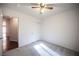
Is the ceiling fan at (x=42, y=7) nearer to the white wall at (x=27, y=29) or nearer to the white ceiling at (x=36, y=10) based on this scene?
the white ceiling at (x=36, y=10)

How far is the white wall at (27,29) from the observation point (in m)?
1.98

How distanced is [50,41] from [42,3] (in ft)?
2.49

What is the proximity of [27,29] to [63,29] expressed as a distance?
0.71m

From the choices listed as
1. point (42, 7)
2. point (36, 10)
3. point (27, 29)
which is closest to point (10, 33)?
point (27, 29)

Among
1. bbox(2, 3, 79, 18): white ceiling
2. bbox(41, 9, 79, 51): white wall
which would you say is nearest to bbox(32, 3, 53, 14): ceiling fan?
bbox(2, 3, 79, 18): white ceiling

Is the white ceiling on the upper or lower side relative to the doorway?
upper

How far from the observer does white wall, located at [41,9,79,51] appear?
190cm

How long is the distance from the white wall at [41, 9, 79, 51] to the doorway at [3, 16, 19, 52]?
553mm

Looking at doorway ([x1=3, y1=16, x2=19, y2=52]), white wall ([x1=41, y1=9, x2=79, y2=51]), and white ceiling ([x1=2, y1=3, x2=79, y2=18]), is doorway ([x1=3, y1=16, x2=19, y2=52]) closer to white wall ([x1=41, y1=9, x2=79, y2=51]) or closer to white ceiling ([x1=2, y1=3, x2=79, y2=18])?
white ceiling ([x1=2, y1=3, x2=79, y2=18])

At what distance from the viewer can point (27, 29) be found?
203 centimetres

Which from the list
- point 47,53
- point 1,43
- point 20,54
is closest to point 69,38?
point 47,53

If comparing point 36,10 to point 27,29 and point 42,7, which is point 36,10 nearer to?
point 42,7

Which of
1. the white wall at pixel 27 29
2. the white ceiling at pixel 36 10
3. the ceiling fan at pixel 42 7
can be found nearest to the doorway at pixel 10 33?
the white wall at pixel 27 29

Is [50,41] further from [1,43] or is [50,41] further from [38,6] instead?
[1,43]
